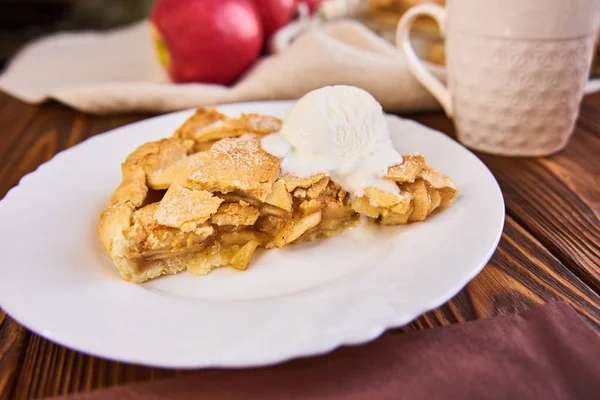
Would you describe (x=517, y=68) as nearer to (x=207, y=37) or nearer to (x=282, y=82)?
(x=282, y=82)

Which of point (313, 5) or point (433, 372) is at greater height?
point (433, 372)

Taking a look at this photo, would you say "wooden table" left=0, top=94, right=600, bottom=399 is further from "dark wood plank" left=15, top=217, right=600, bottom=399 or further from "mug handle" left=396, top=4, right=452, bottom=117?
"mug handle" left=396, top=4, right=452, bottom=117

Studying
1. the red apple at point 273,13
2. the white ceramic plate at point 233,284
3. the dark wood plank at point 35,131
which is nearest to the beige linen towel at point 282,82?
the dark wood plank at point 35,131

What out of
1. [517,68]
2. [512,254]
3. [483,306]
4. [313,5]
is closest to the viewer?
[483,306]

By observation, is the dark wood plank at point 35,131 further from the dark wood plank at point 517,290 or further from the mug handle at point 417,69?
the dark wood plank at point 517,290

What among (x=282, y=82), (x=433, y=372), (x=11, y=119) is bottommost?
(x=11, y=119)

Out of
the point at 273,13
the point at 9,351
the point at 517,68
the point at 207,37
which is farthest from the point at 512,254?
the point at 273,13

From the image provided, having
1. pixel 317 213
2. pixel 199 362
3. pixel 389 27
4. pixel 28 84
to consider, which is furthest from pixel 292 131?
pixel 28 84
